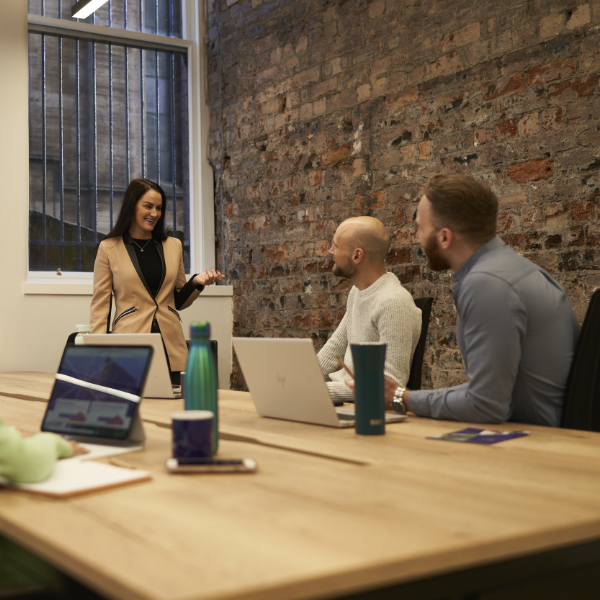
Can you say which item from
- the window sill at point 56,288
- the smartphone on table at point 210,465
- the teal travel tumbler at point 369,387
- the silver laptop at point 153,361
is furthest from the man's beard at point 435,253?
the window sill at point 56,288

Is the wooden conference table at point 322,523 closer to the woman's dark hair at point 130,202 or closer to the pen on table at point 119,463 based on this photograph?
Answer: the pen on table at point 119,463

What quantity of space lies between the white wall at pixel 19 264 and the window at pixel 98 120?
0.80ft

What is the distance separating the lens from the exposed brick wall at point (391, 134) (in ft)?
9.36

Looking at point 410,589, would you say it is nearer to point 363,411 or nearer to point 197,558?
point 197,558

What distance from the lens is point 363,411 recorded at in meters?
1.48

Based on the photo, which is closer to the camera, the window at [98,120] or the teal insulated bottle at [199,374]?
the teal insulated bottle at [199,374]

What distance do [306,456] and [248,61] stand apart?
398 cm

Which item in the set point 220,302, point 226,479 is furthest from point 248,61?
point 226,479

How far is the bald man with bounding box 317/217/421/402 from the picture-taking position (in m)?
2.27

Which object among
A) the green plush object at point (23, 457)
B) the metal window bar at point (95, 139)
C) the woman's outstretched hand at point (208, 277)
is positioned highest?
the metal window bar at point (95, 139)

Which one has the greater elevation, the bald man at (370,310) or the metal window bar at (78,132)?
the metal window bar at (78,132)

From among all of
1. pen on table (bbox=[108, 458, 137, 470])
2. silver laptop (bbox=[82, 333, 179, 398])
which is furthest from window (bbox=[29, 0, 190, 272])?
pen on table (bbox=[108, 458, 137, 470])

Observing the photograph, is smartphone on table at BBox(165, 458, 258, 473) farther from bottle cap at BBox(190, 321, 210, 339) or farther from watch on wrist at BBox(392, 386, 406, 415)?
watch on wrist at BBox(392, 386, 406, 415)

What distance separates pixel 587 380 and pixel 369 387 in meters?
0.57
